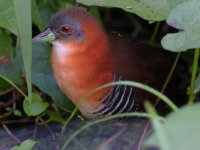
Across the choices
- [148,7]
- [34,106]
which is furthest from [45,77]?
[148,7]

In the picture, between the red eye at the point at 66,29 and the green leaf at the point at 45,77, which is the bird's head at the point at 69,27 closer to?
the red eye at the point at 66,29

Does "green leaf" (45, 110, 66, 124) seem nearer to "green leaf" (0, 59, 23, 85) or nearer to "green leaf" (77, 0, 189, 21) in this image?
"green leaf" (0, 59, 23, 85)

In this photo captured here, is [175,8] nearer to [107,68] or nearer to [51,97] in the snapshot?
[107,68]

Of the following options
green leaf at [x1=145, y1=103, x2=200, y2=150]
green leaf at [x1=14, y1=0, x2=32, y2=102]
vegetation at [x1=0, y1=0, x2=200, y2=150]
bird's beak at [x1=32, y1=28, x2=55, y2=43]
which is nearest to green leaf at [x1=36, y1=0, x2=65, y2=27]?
vegetation at [x1=0, y1=0, x2=200, y2=150]

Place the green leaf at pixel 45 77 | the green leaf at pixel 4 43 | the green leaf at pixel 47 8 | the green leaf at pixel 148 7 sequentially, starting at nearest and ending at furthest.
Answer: the green leaf at pixel 148 7 → the green leaf at pixel 45 77 → the green leaf at pixel 4 43 → the green leaf at pixel 47 8

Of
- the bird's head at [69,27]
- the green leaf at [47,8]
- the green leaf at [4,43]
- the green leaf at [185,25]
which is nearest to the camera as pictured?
the green leaf at [185,25]

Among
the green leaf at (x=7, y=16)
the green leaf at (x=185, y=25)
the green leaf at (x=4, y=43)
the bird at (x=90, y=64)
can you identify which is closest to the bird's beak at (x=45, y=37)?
the bird at (x=90, y=64)
